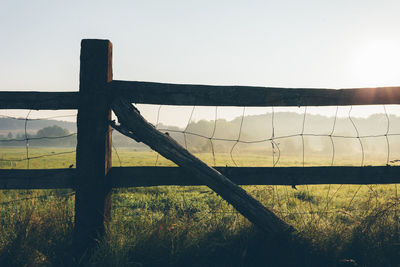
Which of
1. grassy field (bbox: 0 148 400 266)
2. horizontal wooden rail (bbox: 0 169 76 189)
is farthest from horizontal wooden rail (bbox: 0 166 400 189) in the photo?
grassy field (bbox: 0 148 400 266)

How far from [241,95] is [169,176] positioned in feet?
3.50

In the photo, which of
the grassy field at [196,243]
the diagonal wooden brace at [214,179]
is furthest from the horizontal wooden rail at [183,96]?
the grassy field at [196,243]

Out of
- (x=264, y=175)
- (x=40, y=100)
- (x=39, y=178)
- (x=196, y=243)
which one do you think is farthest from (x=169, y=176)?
(x=40, y=100)

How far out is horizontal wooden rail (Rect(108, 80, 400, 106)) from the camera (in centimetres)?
268

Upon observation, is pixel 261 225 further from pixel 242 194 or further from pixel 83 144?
pixel 83 144

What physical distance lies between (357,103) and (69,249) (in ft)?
10.7

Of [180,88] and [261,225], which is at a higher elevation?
[180,88]

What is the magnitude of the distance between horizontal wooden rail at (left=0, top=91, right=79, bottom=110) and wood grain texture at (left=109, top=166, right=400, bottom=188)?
78cm

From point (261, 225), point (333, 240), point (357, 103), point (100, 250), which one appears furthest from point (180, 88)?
point (333, 240)

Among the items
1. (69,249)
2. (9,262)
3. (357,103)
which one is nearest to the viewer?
(9,262)

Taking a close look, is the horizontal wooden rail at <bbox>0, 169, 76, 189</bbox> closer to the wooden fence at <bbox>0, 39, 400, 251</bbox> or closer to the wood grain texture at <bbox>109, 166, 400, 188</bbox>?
the wooden fence at <bbox>0, 39, 400, 251</bbox>

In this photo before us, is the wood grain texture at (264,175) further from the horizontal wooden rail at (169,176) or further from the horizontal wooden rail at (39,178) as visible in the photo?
the horizontal wooden rail at (39,178)

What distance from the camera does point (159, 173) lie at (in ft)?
9.02

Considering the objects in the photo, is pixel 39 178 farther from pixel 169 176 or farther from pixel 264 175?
pixel 264 175
